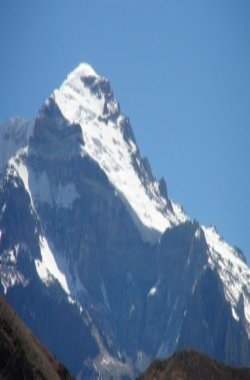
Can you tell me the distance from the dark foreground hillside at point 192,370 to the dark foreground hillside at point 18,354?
31895 millimetres

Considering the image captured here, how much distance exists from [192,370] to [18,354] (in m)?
43.2

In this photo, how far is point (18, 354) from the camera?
322 ft

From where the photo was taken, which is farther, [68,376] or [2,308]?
[68,376]

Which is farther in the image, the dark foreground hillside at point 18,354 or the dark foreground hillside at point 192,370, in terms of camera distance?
the dark foreground hillside at point 192,370

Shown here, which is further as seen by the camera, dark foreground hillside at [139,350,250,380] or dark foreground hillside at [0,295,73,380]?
dark foreground hillside at [139,350,250,380]

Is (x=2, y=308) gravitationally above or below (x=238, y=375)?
above

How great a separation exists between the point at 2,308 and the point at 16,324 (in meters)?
1.83

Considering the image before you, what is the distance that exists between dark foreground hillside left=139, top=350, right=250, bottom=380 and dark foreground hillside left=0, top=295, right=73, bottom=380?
3189cm

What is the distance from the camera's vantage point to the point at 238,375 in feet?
456

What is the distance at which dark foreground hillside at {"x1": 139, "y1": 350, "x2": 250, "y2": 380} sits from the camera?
136m

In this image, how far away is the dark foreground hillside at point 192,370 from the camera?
136 m

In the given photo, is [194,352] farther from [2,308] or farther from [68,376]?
[2,308]

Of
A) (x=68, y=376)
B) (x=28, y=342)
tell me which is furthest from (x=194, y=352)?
(x=28, y=342)

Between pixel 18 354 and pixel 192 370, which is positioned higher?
pixel 18 354
